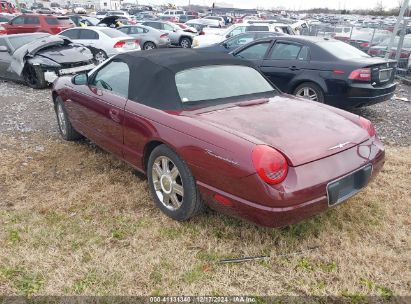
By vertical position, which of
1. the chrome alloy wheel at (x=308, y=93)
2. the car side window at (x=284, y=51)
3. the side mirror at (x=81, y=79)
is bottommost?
the chrome alloy wheel at (x=308, y=93)

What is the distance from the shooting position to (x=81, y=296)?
2.52 meters

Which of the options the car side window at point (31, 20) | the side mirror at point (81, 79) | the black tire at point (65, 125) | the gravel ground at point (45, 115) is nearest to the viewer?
→ the side mirror at point (81, 79)

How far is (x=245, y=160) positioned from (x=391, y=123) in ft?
16.9

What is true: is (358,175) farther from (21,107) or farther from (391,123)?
(21,107)

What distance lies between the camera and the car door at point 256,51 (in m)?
7.43

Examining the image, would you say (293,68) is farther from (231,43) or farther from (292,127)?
(231,43)

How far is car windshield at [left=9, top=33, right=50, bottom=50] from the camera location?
955 cm

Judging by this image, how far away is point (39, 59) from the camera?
8.84m

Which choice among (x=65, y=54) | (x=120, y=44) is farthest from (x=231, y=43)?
(x=65, y=54)

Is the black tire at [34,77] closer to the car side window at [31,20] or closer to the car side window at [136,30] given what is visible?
the car side window at [136,30]

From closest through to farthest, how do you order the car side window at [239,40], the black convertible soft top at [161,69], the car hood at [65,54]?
the black convertible soft top at [161,69]
the car hood at [65,54]
the car side window at [239,40]

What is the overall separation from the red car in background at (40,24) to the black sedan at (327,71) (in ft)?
46.5

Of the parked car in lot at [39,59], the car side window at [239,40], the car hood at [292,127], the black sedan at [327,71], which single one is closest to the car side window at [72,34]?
the parked car in lot at [39,59]

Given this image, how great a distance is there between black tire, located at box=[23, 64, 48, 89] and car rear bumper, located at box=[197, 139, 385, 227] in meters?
7.29
